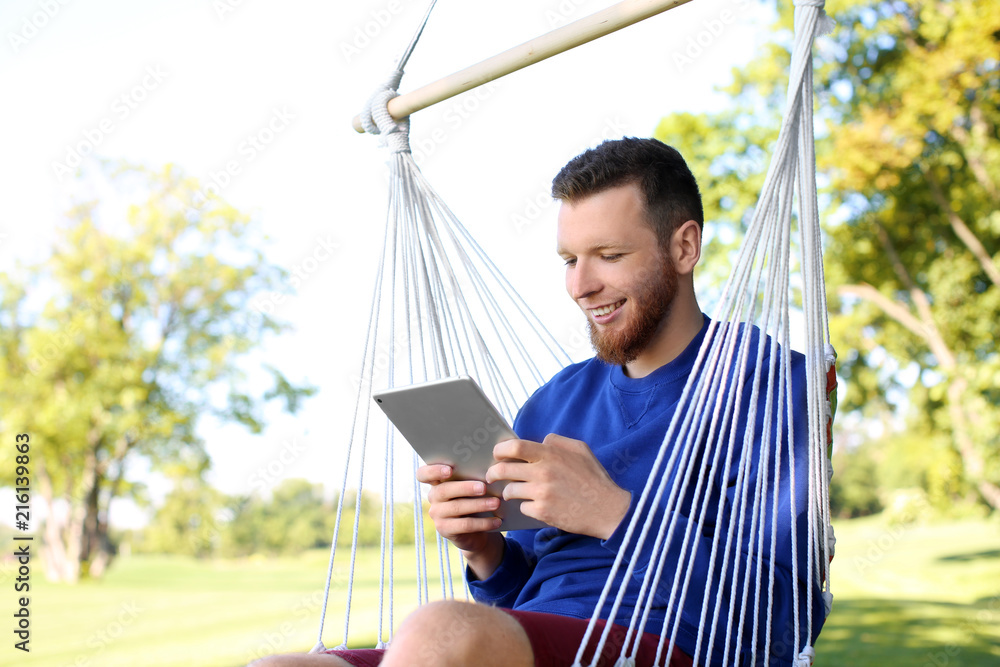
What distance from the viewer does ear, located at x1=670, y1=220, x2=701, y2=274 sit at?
132cm

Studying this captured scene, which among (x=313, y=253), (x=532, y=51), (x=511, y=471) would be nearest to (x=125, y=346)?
(x=313, y=253)

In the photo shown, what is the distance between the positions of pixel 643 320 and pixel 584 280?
113 millimetres

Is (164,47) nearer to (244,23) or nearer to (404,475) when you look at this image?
(244,23)

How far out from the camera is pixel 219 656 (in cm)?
639

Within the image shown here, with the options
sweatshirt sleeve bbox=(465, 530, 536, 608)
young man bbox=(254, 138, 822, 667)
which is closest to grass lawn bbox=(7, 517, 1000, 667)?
sweatshirt sleeve bbox=(465, 530, 536, 608)

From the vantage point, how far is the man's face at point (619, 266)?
127 cm

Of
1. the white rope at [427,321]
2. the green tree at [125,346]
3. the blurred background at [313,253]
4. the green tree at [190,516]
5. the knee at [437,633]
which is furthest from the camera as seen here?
the green tree at [190,516]

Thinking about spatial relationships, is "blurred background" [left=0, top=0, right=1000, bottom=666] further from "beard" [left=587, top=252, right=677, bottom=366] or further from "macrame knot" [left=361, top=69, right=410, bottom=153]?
"beard" [left=587, top=252, right=677, bottom=366]

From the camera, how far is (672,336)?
133cm

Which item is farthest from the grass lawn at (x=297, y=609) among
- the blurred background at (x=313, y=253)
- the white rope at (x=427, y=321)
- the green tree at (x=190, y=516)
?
the white rope at (x=427, y=321)

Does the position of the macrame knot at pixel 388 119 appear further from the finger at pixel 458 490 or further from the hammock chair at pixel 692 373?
the finger at pixel 458 490

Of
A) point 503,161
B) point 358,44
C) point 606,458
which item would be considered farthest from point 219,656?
point 606,458

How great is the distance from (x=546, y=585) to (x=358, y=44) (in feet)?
7.81

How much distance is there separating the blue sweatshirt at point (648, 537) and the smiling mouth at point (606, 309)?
12 centimetres
